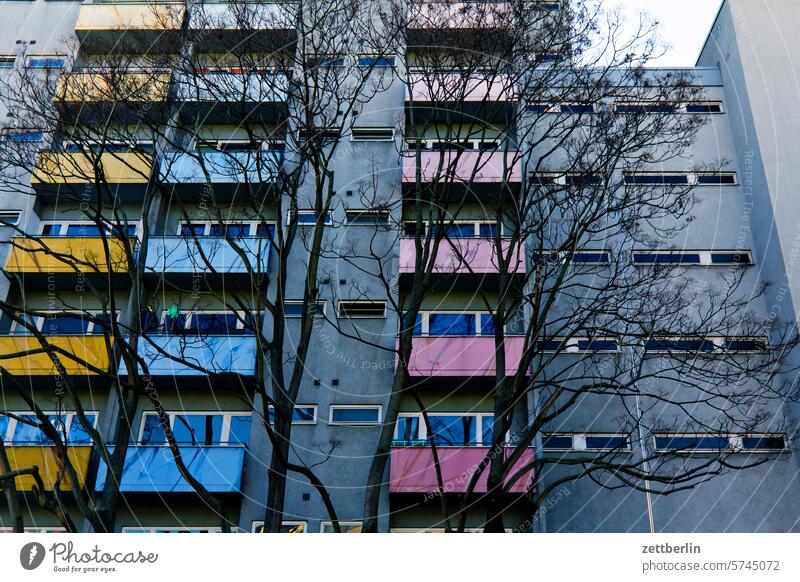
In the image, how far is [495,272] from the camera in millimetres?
22016

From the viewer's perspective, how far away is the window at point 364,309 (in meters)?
22.3

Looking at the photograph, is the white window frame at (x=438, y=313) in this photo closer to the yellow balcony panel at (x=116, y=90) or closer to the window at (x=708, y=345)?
the window at (x=708, y=345)

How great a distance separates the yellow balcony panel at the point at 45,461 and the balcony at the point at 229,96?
795 cm

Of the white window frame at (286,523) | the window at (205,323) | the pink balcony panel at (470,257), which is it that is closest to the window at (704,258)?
the pink balcony panel at (470,257)

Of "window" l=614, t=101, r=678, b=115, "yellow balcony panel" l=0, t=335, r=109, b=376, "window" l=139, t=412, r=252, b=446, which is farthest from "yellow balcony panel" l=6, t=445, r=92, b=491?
"window" l=614, t=101, r=678, b=115

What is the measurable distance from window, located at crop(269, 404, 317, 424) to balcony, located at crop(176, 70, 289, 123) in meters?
6.73

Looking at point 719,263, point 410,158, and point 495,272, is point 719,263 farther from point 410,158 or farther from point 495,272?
point 410,158

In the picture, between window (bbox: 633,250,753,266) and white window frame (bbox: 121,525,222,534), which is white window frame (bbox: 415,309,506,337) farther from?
white window frame (bbox: 121,525,222,534)

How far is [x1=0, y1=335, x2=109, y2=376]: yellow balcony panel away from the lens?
21.0 metres

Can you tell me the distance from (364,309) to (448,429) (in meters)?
3.83

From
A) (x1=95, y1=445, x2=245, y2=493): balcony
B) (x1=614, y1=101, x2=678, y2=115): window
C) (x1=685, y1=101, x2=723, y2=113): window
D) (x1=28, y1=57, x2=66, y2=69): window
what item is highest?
(x1=28, y1=57, x2=66, y2=69): window

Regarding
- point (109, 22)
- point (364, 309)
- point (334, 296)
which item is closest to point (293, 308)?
point (334, 296)
